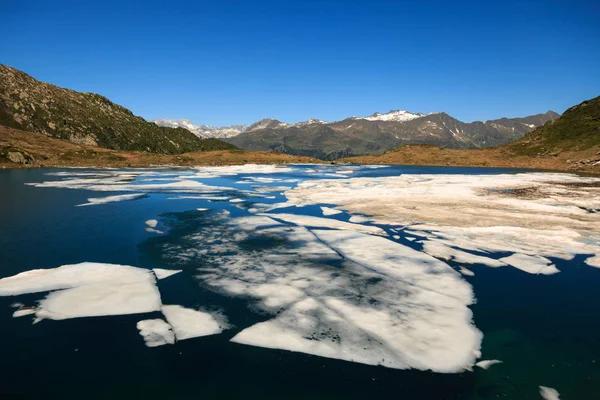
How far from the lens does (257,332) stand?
7344mm

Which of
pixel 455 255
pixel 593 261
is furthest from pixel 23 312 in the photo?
pixel 593 261

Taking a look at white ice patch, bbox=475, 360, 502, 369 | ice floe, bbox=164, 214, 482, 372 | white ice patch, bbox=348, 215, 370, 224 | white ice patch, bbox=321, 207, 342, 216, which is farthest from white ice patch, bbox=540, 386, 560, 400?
white ice patch, bbox=321, 207, 342, 216

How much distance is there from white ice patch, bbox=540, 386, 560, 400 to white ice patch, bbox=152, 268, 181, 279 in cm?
967

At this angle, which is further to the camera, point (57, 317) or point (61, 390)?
point (57, 317)

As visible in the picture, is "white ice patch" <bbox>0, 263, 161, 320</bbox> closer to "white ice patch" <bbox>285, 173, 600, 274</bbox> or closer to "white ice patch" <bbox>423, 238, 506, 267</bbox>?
"white ice patch" <bbox>423, 238, 506, 267</bbox>

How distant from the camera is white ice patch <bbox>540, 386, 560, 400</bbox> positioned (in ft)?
18.1

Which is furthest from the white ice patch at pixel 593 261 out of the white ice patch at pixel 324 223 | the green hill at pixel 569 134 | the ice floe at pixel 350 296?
the green hill at pixel 569 134

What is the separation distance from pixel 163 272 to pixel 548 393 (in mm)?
10106

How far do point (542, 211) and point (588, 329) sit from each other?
55.5ft

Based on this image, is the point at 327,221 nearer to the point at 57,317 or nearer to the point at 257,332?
the point at 257,332

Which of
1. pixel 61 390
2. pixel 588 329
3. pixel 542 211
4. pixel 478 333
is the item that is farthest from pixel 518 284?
pixel 542 211

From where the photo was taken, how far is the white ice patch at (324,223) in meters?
16.7

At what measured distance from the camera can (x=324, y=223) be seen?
18.2 m

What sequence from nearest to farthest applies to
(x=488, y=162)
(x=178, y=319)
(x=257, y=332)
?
(x=257, y=332) → (x=178, y=319) → (x=488, y=162)
